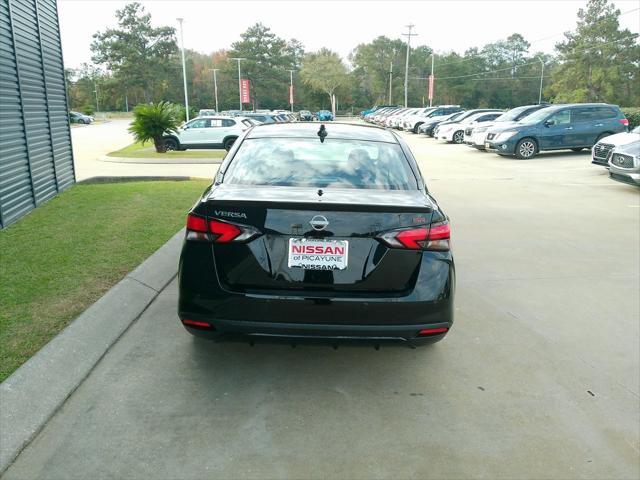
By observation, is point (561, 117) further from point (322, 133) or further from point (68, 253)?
point (68, 253)

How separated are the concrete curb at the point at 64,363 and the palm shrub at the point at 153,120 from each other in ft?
52.2

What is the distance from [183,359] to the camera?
3.95 meters

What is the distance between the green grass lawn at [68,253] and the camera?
4.14m

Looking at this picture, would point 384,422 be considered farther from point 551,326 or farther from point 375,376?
point 551,326

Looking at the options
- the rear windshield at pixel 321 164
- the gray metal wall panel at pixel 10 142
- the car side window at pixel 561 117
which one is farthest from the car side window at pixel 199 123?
the rear windshield at pixel 321 164

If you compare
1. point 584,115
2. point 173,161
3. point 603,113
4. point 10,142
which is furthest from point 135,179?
point 603,113

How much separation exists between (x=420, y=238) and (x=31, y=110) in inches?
311

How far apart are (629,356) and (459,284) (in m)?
1.87

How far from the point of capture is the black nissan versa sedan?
321 centimetres

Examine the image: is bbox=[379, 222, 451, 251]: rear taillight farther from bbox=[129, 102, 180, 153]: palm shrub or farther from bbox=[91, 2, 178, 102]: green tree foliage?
bbox=[91, 2, 178, 102]: green tree foliage

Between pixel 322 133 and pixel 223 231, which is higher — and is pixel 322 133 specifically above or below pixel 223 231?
above

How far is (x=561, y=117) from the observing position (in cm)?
1942

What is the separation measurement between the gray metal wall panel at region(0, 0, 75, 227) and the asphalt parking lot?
3.92 m

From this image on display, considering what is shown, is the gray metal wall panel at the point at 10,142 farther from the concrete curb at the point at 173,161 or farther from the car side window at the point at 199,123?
the car side window at the point at 199,123
